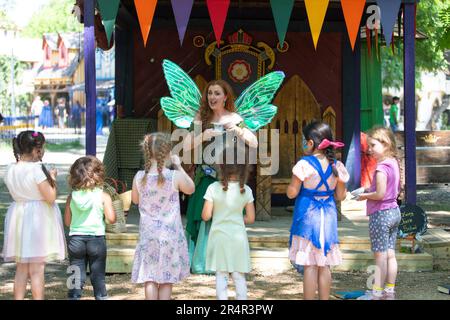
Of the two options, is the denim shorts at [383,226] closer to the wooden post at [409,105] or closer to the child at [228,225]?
the child at [228,225]

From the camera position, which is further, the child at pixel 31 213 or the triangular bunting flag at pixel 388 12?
the triangular bunting flag at pixel 388 12

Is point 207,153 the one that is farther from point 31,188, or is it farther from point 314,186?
point 31,188

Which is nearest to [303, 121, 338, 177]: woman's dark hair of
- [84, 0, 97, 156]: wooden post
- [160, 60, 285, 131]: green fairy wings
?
[160, 60, 285, 131]: green fairy wings

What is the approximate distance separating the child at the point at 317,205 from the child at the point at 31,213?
1817mm

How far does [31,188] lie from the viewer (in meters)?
5.71

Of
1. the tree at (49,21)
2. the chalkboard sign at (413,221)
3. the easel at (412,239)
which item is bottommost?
the easel at (412,239)

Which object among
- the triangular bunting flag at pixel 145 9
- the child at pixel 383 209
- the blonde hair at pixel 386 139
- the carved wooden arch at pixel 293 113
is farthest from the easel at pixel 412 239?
the triangular bunting flag at pixel 145 9

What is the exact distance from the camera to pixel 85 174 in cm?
590

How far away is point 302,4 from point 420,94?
2656cm

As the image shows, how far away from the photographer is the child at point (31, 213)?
571cm

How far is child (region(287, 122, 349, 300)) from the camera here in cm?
573

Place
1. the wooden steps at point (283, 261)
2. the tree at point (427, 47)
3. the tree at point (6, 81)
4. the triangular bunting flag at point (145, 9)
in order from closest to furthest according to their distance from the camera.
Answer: the triangular bunting flag at point (145, 9) < the wooden steps at point (283, 261) < the tree at point (427, 47) < the tree at point (6, 81)

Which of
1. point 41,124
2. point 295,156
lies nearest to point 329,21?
point 295,156

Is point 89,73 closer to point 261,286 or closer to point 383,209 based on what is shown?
point 261,286
